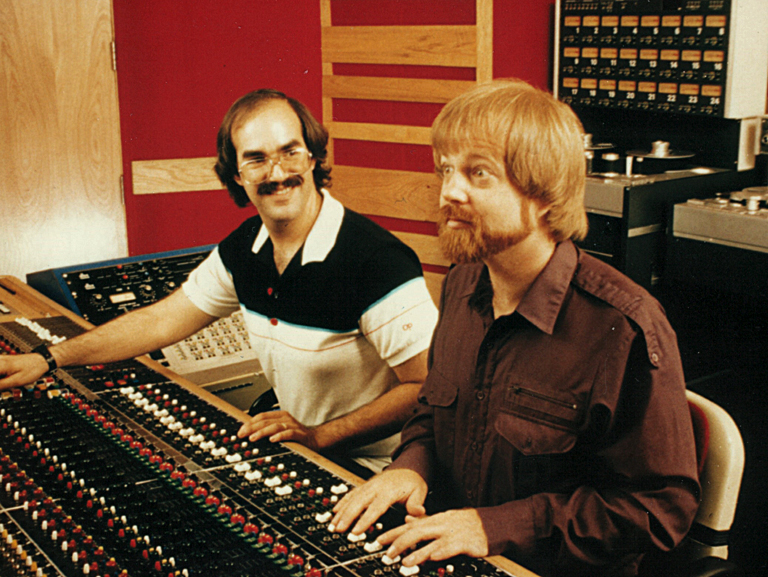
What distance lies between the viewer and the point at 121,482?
→ 1365 millimetres

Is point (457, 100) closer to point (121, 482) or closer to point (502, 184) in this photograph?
point (502, 184)

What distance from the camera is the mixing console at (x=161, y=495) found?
1.13 meters

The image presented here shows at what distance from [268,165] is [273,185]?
50 mm

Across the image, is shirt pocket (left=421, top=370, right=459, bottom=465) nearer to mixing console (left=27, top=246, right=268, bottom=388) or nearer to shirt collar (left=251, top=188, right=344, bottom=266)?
shirt collar (left=251, top=188, right=344, bottom=266)

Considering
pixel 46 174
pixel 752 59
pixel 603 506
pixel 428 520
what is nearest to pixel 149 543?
pixel 428 520

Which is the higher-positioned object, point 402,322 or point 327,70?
point 327,70

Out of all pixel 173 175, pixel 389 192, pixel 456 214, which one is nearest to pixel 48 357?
pixel 456 214

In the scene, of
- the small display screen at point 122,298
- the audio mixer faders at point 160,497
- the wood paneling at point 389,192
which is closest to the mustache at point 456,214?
the audio mixer faders at point 160,497

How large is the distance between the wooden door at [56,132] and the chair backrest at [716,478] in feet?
9.63

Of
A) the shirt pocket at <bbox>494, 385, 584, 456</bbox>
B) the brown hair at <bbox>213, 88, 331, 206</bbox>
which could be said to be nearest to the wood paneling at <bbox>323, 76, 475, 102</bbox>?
the brown hair at <bbox>213, 88, 331, 206</bbox>

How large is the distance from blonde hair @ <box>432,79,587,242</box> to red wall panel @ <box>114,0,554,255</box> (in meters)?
2.81

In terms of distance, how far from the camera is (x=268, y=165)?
186 centimetres

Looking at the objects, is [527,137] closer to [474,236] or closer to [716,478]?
[474,236]

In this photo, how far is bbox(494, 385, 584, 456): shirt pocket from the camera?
4.12ft
